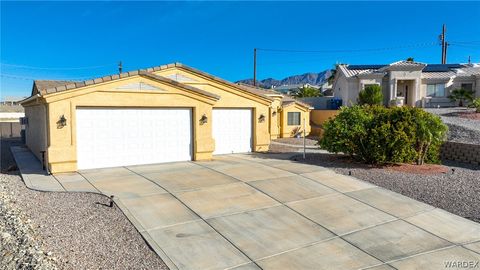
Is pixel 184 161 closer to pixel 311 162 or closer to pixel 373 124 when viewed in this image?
pixel 311 162

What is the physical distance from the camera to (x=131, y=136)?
43.1 feet

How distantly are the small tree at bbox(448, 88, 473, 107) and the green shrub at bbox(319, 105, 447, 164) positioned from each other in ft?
56.7

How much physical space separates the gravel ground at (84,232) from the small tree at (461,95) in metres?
29.3

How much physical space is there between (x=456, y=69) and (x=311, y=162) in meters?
27.8

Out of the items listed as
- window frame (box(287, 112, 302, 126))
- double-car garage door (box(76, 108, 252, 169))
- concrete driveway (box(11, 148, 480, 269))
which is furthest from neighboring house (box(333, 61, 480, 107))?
concrete driveway (box(11, 148, 480, 269))

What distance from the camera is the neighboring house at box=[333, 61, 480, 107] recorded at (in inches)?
1209

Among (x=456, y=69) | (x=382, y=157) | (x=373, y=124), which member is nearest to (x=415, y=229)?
(x=382, y=157)

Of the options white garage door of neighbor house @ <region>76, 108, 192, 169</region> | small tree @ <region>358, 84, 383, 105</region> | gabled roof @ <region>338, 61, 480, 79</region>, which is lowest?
white garage door of neighbor house @ <region>76, 108, 192, 169</region>

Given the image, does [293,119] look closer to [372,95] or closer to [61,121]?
[372,95]

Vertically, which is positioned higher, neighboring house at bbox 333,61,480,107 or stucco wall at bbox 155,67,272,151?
neighboring house at bbox 333,61,480,107

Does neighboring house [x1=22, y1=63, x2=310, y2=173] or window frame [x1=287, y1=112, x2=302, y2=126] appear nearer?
neighboring house [x1=22, y1=63, x2=310, y2=173]

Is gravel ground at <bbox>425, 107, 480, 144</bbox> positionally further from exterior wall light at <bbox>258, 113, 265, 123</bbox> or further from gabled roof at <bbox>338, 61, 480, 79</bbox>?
gabled roof at <bbox>338, 61, 480, 79</bbox>

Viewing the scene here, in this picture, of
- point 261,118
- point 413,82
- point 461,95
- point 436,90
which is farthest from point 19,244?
point 436,90

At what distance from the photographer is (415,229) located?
7.16 m
